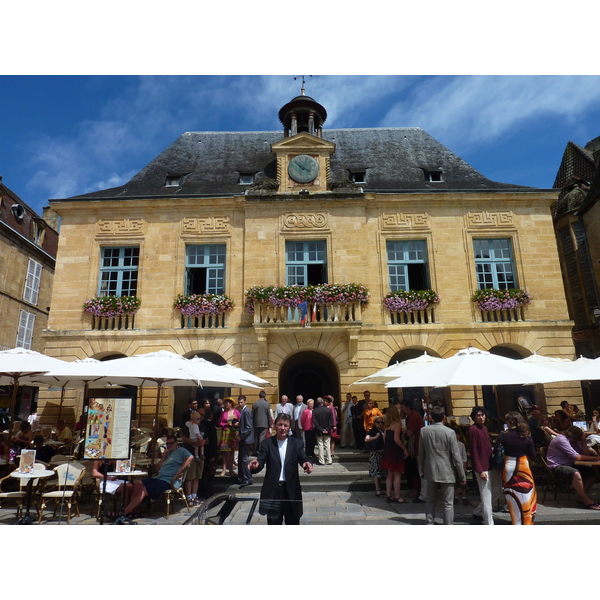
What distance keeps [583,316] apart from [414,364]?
40.5 feet

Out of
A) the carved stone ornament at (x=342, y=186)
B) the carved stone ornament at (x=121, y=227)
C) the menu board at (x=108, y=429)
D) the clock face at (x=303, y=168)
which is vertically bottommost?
the menu board at (x=108, y=429)

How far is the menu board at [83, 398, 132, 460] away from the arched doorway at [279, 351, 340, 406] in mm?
9300

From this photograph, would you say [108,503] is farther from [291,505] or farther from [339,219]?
[339,219]

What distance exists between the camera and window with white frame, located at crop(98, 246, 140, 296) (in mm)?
13914

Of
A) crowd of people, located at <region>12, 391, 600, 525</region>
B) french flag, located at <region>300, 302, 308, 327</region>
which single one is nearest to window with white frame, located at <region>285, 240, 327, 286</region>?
french flag, located at <region>300, 302, 308, 327</region>

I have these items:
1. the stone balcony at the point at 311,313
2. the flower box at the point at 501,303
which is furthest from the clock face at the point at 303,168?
the flower box at the point at 501,303

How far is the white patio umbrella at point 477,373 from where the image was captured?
6.36m

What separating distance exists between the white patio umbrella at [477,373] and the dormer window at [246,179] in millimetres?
10292

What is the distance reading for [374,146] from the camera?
17641 mm

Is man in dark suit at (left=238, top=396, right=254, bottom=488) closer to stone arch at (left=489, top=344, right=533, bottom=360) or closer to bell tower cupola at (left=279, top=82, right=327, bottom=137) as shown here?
stone arch at (left=489, top=344, right=533, bottom=360)

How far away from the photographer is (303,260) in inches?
547

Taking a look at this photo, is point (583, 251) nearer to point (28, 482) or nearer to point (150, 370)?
point (150, 370)

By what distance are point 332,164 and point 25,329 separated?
612 inches

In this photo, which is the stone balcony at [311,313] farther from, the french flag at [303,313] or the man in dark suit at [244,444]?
the man in dark suit at [244,444]
